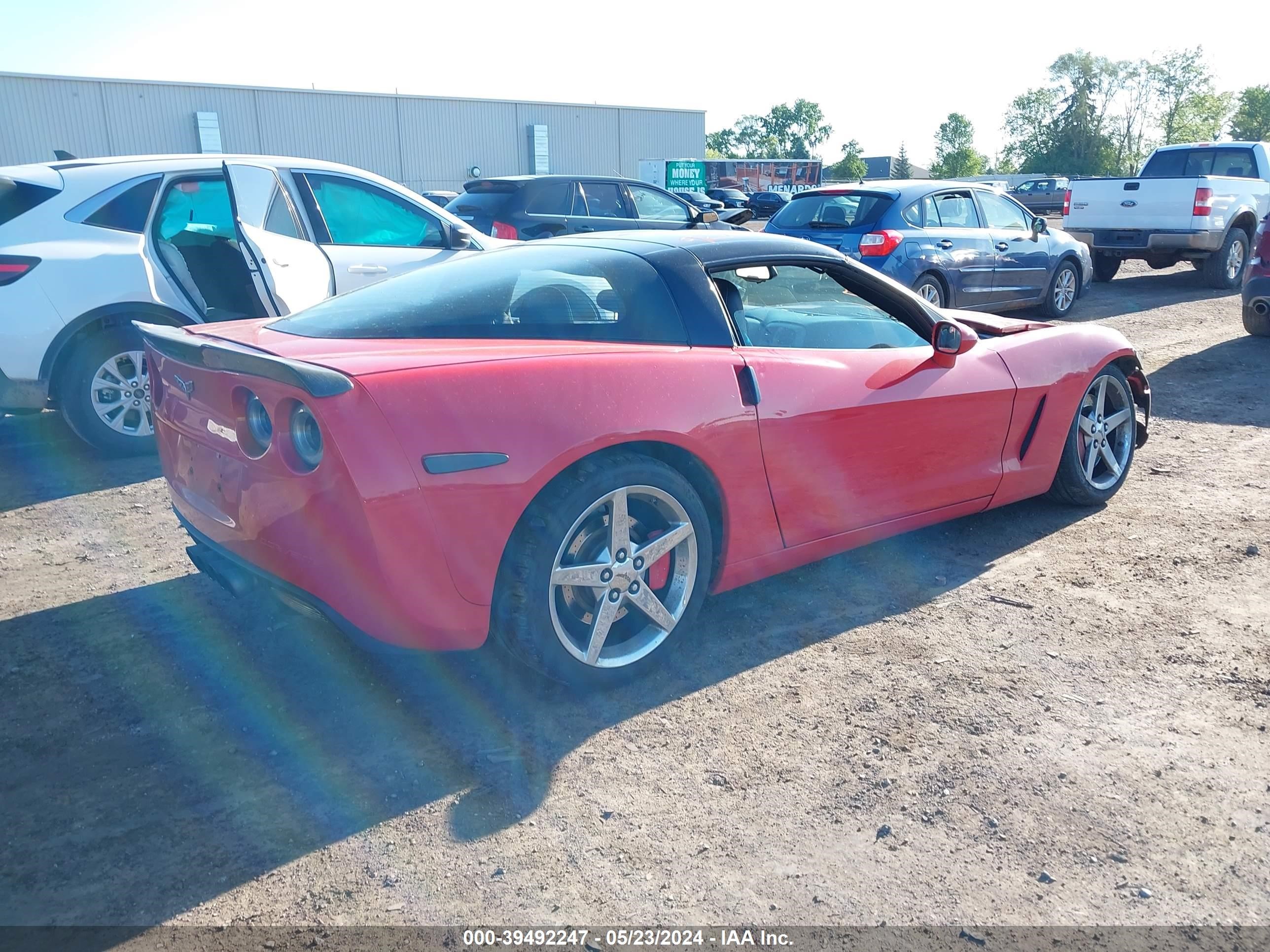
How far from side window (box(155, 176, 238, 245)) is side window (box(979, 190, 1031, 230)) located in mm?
7422

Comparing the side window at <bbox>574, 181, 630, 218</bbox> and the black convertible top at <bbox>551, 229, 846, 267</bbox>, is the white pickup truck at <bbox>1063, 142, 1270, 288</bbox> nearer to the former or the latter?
the side window at <bbox>574, 181, 630, 218</bbox>

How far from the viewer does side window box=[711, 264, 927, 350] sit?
12.1 ft

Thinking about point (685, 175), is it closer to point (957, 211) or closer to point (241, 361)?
point (957, 211)

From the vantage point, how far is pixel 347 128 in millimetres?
44438

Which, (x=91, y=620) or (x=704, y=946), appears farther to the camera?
(x=91, y=620)

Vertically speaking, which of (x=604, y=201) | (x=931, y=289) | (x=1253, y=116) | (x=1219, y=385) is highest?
(x=1253, y=116)

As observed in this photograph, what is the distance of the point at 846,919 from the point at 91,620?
9.62 feet

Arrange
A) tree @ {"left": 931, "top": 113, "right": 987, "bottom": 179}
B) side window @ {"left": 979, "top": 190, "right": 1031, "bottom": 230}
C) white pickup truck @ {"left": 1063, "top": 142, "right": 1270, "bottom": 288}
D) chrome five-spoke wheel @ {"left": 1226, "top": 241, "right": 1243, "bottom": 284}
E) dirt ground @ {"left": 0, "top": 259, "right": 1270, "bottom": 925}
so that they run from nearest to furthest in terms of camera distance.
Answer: dirt ground @ {"left": 0, "top": 259, "right": 1270, "bottom": 925}, side window @ {"left": 979, "top": 190, "right": 1031, "bottom": 230}, white pickup truck @ {"left": 1063, "top": 142, "right": 1270, "bottom": 288}, chrome five-spoke wheel @ {"left": 1226, "top": 241, "right": 1243, "bottom": 284}, tree @ {"left": 931, "top": 113, "right": 987, "bottom": 179}

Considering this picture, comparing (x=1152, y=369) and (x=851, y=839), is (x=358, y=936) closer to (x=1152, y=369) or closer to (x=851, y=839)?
(x=851, y=839)

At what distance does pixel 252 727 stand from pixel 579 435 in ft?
4.25

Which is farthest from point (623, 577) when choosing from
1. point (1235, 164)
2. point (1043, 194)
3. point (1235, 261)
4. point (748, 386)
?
point (1043, 194)

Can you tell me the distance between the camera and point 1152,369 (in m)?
8.50

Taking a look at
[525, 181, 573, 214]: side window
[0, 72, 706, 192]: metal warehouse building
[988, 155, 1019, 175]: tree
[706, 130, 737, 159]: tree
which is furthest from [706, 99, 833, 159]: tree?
[525, 181, 573, 214]: side window

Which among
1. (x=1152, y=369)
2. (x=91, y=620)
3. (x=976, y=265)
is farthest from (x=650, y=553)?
(x=976, y=265)
